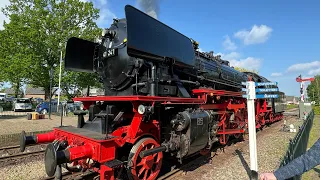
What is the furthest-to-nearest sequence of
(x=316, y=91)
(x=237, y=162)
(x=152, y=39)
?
(x=316, y=91) < (x=237, y=162) < (x=152, y=39)

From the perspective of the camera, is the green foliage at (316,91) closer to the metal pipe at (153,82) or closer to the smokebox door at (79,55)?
the metal pipe at (153,82)

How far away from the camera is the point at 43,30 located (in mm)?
26094

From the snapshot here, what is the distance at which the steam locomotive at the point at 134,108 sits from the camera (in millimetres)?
4637

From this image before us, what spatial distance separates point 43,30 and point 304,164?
2908cm

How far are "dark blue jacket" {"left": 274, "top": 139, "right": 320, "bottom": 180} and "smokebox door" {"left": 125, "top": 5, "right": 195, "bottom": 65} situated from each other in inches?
143

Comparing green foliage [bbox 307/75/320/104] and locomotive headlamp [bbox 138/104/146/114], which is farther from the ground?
green foliage [bbox 307/75/320/104]

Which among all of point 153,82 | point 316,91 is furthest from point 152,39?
point 316,91

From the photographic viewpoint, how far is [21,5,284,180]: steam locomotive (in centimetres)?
464

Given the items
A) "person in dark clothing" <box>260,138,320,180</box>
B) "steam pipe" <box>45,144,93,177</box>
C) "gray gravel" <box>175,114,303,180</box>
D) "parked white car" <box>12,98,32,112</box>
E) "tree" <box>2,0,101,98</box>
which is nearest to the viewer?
"person in dark clothing" <box>260,138,320,180</box>

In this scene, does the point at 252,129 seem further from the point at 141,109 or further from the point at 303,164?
the point at 303,164

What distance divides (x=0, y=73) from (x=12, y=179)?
22.5m

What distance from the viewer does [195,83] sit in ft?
23.6

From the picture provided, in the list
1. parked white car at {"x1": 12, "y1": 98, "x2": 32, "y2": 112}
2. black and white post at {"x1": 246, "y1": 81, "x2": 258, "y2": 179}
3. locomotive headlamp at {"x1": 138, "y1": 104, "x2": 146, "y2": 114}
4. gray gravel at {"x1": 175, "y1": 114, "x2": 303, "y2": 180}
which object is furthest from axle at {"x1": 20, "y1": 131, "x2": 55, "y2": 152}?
parked white car at {"x1": 12, "y1": 98, "x2": 32, "y2": 112}

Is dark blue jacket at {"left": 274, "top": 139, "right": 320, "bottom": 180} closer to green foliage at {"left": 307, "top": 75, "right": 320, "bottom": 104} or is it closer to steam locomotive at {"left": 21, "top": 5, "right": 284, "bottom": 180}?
steam locomotive at {"left": 21, "top": 5, "right": 284, "bottom": 180}
